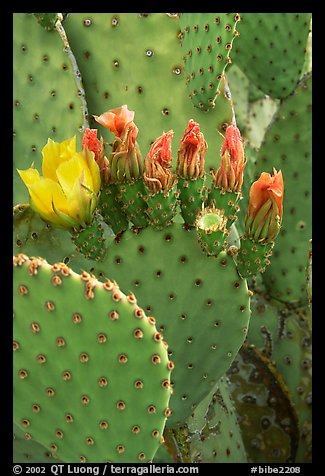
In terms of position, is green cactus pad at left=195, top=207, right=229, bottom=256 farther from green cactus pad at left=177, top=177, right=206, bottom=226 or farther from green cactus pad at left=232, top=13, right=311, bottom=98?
green cactus pad at left=232, top=13, right=311, bottom=98

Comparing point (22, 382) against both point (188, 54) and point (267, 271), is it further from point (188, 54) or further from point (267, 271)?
point (267, 271)

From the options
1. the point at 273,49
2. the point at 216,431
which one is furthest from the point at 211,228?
the point at 273,49

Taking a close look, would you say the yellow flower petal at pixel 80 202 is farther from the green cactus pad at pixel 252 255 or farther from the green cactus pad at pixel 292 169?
the green cactus pad at pixel 292 169

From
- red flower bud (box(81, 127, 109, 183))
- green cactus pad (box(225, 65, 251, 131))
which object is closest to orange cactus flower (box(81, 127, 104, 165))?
red flower bud (box(81, 127, 109, 183))

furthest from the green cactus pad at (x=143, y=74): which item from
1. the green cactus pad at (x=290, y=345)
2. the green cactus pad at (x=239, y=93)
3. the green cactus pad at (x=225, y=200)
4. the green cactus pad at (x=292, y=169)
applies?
the green cactus pad at (x=239, y=93)

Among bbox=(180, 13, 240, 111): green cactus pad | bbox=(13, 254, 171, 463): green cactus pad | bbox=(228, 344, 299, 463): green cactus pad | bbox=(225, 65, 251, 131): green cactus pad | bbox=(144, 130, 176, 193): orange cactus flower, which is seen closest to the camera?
bbox=(13, 254, 171, 463): green cactus pad
